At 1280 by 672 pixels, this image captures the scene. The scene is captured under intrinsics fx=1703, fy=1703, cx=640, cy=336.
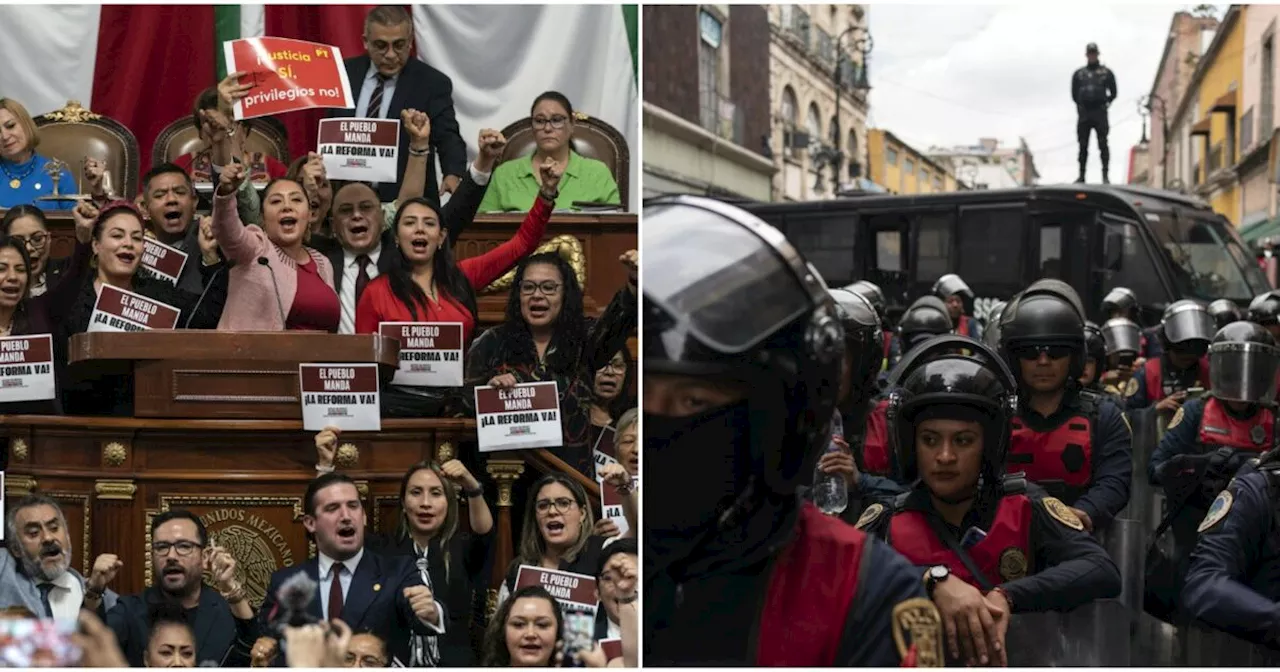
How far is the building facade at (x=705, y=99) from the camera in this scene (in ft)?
10.5

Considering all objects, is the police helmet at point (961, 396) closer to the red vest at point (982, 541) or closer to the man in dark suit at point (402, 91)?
the red vest at point (982, 541)

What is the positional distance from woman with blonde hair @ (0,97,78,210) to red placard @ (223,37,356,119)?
0.62 m

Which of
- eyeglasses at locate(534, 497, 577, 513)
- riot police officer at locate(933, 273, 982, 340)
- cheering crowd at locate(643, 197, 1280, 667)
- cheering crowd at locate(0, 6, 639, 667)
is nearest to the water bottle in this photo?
cheering crowd at locate(643, 197, 1280, 667)

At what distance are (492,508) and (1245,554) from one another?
1841 mm

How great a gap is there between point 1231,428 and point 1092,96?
3.68ft

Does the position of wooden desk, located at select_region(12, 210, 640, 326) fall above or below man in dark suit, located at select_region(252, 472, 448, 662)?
above

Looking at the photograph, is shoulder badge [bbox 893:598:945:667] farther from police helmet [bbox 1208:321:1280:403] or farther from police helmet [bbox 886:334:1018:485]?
police helmet [bbox 1208:321:1280:403]

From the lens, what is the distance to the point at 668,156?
317 centimetres

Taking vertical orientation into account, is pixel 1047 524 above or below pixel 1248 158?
below

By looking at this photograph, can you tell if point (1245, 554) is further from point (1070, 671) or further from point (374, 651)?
point (374, 651)

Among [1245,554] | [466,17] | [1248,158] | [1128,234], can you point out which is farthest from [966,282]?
[1245,554]

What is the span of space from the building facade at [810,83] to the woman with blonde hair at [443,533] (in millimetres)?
1103

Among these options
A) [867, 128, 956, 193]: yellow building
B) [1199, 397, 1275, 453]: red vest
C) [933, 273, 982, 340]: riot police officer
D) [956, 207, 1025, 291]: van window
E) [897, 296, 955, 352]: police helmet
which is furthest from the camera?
[956, 207, 1025, 291]: van window

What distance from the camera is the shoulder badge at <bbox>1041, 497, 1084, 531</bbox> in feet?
12.1
